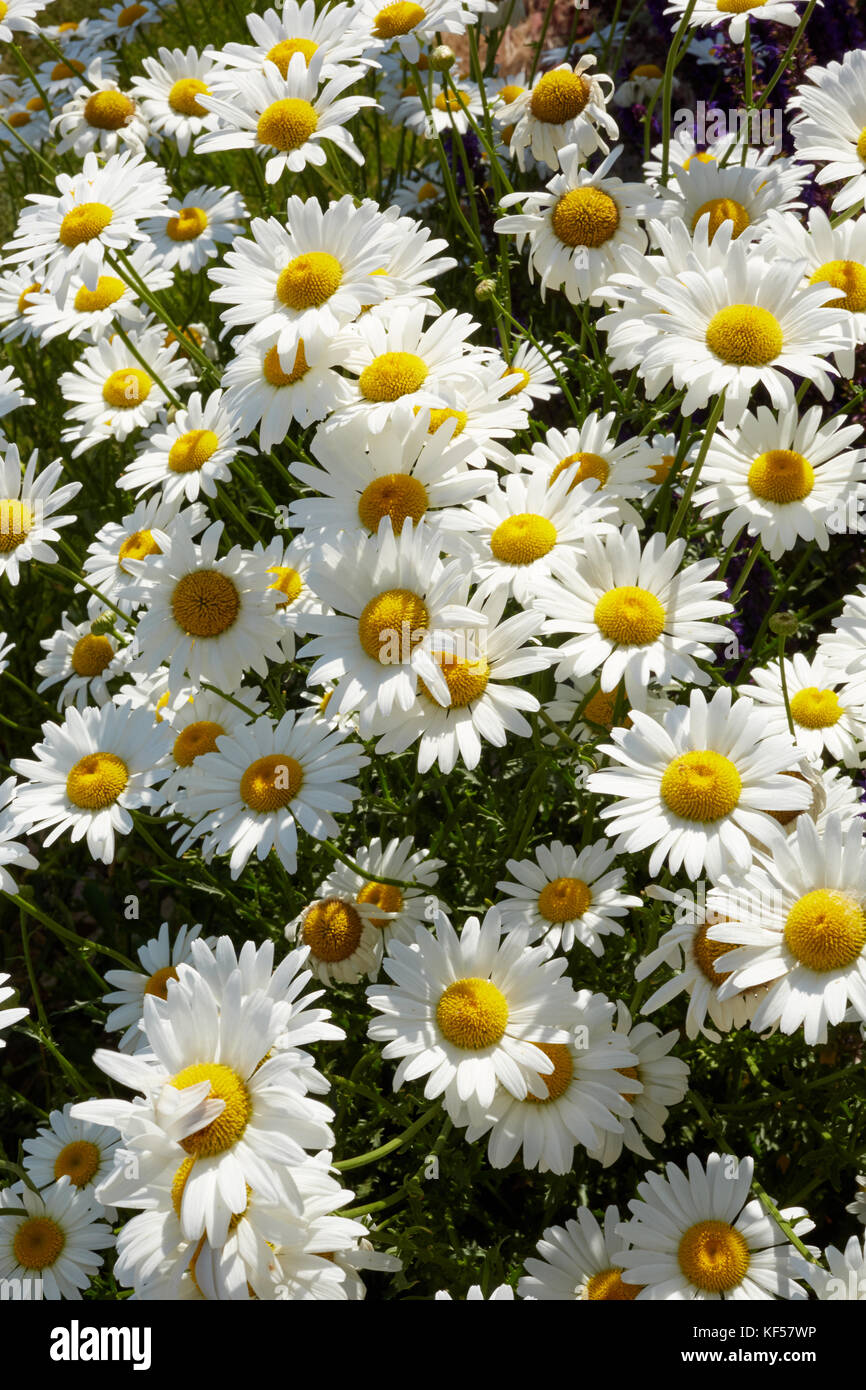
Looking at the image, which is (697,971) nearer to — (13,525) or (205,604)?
(205,604)

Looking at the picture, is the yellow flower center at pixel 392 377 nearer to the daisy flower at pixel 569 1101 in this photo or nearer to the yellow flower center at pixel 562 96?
the yellow flower center at pixel 562 96

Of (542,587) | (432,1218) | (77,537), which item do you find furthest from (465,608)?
(77,537)

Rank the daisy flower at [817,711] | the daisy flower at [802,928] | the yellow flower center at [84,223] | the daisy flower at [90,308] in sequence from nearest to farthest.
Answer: the daisy flower at [802,928] < the daisy flower at [817,711] < the yellow flower center at [84,223] < the daisy flower at [90,308]

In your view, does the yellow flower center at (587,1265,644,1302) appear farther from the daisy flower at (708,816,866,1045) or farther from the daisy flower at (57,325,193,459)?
the daisy flower at (57,325,193,459)

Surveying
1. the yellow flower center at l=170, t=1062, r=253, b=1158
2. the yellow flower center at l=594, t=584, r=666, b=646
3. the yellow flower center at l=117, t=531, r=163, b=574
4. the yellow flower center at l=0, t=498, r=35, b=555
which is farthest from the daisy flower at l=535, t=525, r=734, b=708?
the yellow flower center at l=0, t=498, r=35, b=555

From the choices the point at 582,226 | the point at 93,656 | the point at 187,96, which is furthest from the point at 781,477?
the point at 187,96

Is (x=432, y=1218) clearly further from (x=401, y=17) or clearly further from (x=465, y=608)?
(x=401, y=17)

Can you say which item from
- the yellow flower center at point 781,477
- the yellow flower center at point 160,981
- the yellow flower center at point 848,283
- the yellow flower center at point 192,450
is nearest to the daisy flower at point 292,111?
the yellow flower center at point 192,450
